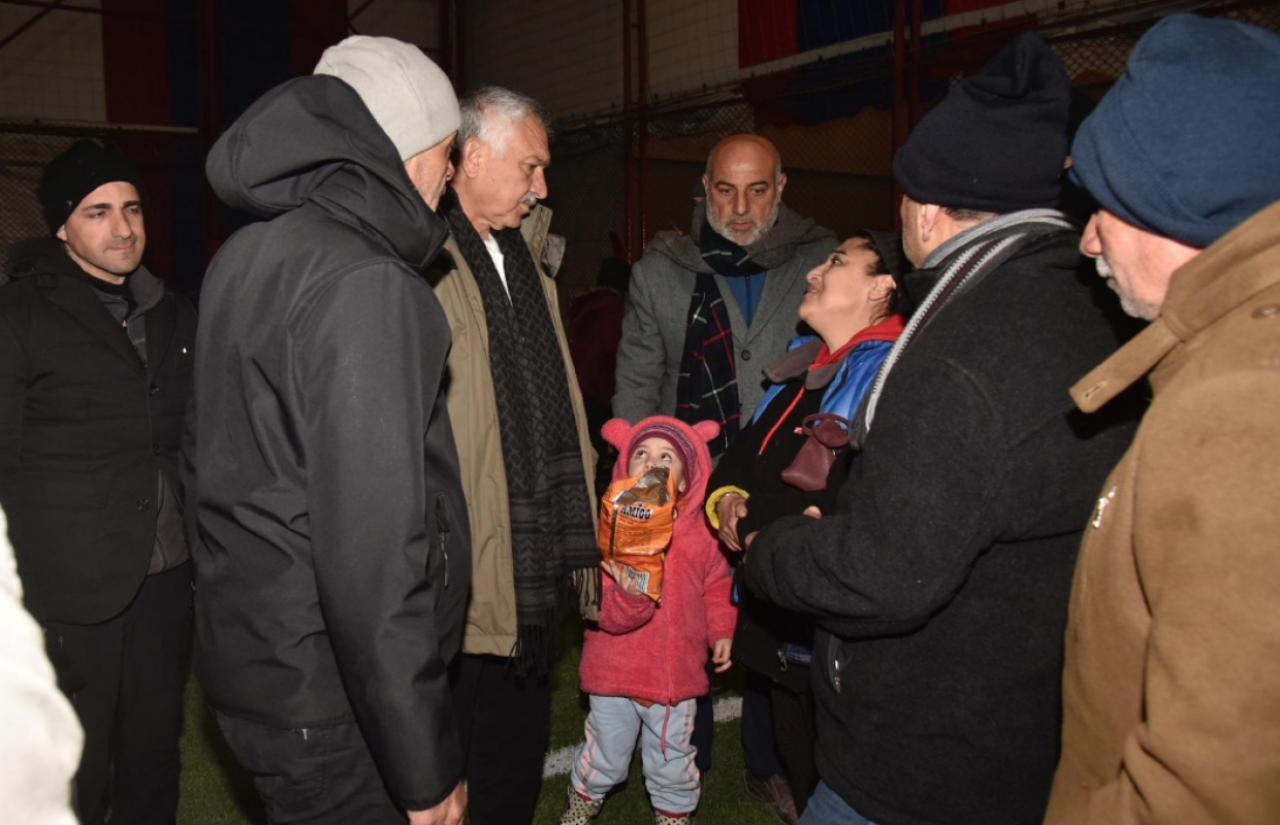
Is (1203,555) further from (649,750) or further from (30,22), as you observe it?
(30,22)

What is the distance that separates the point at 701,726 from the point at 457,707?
1.27 meters

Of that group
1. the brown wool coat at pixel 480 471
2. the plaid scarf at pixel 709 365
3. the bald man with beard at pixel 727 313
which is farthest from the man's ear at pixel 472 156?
the plaid scarf at pixel 709 365

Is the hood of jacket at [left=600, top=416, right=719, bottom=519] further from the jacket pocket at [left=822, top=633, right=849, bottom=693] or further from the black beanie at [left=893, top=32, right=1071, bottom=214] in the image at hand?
the black beanie at [left=893, top=32, right=1071, bottom=214]

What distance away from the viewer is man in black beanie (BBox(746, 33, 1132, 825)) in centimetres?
156

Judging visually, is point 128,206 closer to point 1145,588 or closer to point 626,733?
point 626,733

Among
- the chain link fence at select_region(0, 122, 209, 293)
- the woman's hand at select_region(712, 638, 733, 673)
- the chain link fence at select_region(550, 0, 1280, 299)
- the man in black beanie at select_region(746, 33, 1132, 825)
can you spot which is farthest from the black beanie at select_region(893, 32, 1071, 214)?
the chain link fence at select_region(0, 122, 209, 293)

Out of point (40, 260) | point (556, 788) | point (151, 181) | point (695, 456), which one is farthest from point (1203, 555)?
point (151, 181)

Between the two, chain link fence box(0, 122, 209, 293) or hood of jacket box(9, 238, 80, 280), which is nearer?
hood of jacket box(9, 238, 80, 280)

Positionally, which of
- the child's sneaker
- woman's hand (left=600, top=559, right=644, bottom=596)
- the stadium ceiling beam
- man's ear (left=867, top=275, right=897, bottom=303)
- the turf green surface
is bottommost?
the turf green surface

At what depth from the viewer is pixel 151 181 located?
41.9ft

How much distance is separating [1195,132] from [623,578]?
206cm

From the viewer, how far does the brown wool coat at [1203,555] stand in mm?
988

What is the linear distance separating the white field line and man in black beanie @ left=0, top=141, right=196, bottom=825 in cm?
138

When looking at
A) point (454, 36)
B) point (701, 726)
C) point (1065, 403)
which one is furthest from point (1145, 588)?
point (454, 36)
